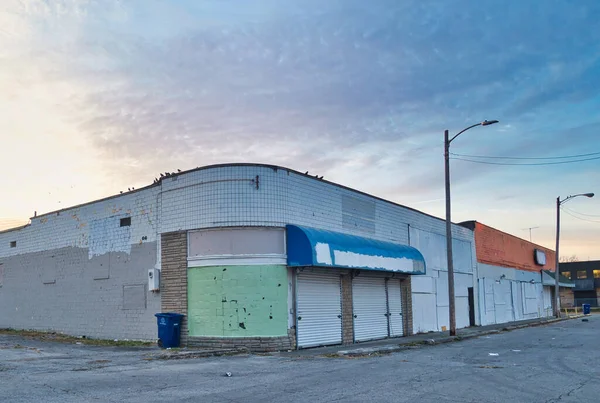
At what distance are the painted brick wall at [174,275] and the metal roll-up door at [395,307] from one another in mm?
9878

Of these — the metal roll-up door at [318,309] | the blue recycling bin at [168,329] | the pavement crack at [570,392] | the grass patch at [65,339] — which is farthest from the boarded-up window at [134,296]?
the pavement crack at [570,392]

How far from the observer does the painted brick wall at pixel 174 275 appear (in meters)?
19.1

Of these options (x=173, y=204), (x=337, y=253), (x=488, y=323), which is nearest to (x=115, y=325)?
(x=173, y=204)

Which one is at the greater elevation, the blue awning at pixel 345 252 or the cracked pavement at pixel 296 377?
the blue awning at pixel 345 252

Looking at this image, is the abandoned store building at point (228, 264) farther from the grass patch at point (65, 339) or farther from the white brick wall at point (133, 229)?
the grass patch at point (65, 339)

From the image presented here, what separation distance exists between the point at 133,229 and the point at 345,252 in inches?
319

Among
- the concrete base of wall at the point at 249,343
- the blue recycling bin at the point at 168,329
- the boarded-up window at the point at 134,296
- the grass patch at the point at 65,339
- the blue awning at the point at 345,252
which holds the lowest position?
the grass patch at the point at 65,339

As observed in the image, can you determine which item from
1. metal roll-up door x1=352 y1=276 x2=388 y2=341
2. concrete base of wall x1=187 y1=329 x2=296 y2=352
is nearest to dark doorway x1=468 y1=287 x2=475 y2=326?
metal roll-up door x1=352 y1=276 x2=388 y2=341

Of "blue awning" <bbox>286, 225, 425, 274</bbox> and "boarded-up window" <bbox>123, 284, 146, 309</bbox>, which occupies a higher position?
"blue awning" <bbox>286, 225, 425, 274</bbox>

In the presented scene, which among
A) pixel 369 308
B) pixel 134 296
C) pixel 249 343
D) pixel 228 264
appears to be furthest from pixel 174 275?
pixel 369 308

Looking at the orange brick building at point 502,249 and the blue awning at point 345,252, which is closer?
the blue awning at point 345,252

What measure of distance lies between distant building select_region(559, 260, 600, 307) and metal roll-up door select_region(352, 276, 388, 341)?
75624 millimetres

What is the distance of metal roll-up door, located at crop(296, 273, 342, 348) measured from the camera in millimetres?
19297

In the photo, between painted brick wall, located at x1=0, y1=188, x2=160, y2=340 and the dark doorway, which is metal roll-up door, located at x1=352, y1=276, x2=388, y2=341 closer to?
painted brick wall, located at x1=0, y1=188, x2=160, y2=340
